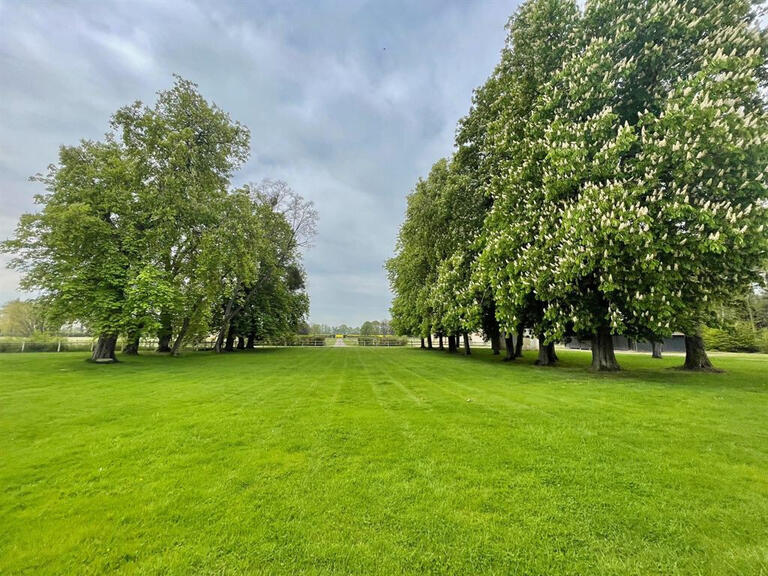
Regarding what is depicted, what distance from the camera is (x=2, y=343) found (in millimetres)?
26078

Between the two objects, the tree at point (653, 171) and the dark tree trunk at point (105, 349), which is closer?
the tree at point (653, 171)

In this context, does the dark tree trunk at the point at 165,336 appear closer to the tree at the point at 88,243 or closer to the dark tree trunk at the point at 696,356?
the tree at the point at 88,243

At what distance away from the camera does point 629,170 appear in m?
10.9

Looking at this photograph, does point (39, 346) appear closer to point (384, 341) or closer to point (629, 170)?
point (629, 170)

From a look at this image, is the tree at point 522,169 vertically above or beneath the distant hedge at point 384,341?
above

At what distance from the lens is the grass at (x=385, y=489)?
2.53 m

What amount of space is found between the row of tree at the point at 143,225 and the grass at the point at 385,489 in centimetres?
1000

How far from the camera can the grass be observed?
2.53 meters

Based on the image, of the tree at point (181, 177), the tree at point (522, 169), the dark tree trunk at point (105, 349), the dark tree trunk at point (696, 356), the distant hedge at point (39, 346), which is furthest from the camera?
the distant hedge at point (39, 346)

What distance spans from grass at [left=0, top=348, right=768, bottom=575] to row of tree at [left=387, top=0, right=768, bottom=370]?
4588 mm

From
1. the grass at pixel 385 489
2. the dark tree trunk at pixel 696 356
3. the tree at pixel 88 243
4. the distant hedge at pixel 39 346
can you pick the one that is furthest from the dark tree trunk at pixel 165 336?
the dark tree trunk at pixel 696 356

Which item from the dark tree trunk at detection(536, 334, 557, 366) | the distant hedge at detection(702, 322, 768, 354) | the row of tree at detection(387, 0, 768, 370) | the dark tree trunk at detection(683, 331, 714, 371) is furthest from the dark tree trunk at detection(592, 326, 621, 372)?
the distant hedge at detection(702, 322, 768, 354)

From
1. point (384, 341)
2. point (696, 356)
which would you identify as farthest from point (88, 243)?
point (384, 341)

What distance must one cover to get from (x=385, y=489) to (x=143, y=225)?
2040 centimetres
